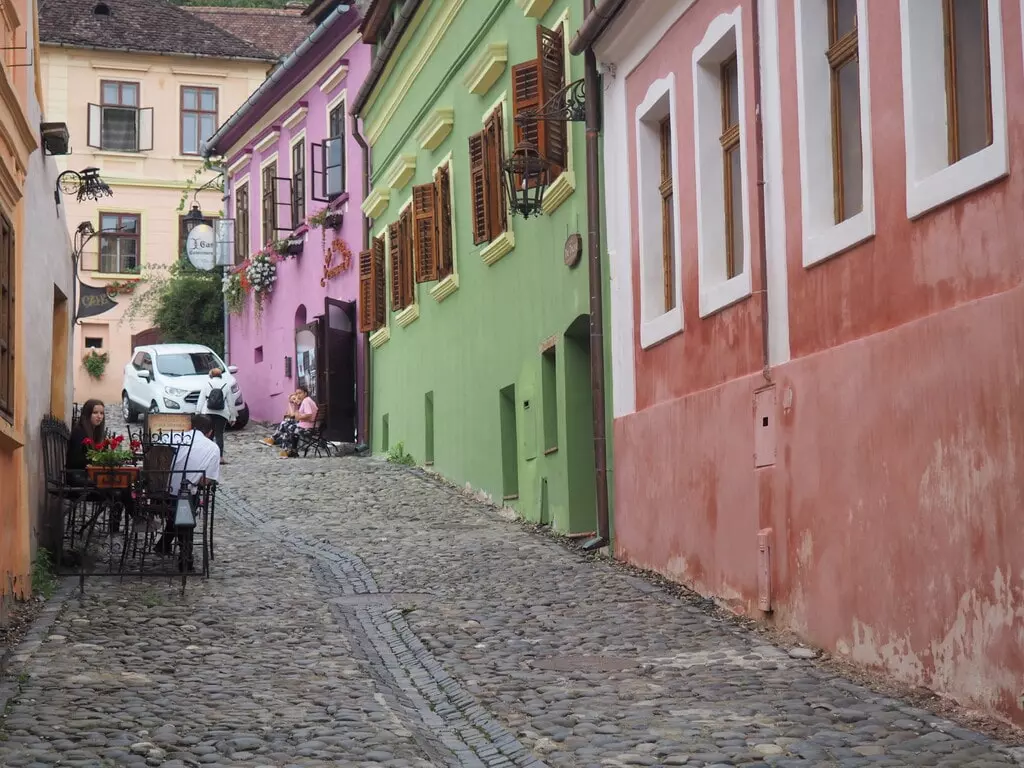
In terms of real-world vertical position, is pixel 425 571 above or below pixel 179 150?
below

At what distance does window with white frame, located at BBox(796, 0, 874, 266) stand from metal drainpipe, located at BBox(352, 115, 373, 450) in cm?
1690

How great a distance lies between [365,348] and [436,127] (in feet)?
24.5

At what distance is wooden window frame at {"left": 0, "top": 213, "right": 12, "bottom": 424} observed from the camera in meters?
11.8

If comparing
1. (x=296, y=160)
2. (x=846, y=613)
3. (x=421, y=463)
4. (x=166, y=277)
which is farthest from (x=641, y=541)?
(x=166, y=277)

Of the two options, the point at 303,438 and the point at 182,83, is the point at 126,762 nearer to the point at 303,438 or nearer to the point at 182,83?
the point at 303,438

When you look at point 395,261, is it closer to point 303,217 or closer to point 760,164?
point 303,217

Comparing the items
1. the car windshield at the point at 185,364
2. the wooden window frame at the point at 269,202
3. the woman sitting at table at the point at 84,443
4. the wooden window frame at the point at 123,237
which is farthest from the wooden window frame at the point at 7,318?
the wooden window frame at the point at 123,237

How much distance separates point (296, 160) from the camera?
33.0 meters

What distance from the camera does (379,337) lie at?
26.5 m

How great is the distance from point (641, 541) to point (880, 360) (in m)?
5.21

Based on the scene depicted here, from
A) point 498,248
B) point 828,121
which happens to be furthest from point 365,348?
point 828,121

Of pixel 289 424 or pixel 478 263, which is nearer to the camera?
pixel 478 263

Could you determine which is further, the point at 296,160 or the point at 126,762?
the point at 296,160

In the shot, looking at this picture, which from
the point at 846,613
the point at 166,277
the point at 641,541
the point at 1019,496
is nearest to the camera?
the point at 1019,496
